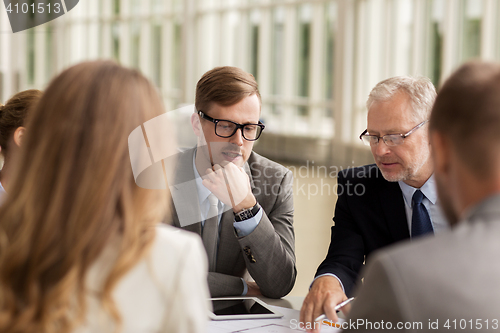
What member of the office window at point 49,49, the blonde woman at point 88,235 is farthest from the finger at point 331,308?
the office window at point 49,49

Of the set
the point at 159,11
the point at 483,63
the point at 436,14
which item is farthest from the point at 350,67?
the point at 483,63

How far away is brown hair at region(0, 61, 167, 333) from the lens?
881 millimetres

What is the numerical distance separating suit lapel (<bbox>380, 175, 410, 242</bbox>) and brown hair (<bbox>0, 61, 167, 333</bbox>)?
1484mm

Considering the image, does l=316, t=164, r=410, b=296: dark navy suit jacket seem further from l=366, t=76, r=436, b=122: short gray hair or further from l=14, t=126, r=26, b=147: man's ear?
l=14, t=126, r=26, b=147: man's ear

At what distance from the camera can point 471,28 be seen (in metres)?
7.52

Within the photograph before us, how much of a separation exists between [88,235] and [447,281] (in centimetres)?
61

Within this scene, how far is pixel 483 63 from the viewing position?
0.94 metres

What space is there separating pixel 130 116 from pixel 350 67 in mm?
9773

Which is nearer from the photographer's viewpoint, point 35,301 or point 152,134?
point 35,301

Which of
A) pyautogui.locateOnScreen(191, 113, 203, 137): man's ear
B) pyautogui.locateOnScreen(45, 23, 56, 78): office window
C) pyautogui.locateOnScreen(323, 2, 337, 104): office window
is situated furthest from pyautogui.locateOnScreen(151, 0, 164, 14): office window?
pyautogui.locateOnScreen(191, 113, 203, 137): man's ear

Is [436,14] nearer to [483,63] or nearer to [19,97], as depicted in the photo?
[19,97]

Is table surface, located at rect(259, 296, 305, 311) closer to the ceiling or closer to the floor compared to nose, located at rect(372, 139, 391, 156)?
closer to the floor

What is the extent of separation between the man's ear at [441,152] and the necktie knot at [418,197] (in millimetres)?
1275

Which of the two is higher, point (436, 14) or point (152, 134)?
point (436, 14)
